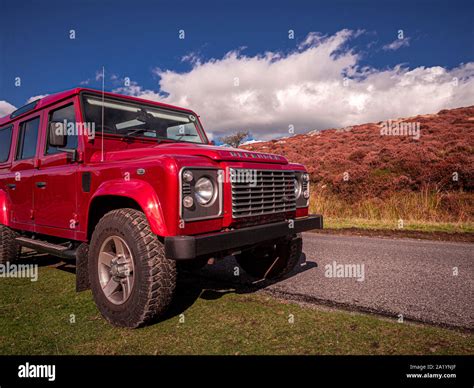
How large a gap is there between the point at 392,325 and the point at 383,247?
3.68 metres

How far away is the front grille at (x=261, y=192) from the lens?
294cm

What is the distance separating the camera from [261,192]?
10.4ft

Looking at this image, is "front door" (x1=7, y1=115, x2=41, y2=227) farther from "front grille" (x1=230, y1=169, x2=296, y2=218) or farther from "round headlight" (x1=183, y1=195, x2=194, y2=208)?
"front grille" (x1=230, y1=169, x2=296, y2=218)

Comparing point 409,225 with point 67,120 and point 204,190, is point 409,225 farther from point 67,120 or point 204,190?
point 67,120

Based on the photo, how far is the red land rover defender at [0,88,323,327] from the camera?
2.61 metres

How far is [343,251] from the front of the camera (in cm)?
584

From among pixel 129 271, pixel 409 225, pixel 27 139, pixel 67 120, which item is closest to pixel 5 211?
pixel 27 139

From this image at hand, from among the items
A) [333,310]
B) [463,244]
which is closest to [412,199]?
[463,244]

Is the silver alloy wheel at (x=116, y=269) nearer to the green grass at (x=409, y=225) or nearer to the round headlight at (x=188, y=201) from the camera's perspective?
the round headlight at (x=188, y=201)

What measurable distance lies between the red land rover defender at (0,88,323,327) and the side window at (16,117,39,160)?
0.01 meters

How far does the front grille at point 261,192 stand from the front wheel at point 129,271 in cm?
76

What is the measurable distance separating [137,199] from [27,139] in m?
3.08

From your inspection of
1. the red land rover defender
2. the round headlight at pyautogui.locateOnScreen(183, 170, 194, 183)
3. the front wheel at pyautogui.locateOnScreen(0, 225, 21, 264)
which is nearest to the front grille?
the red land rover defender

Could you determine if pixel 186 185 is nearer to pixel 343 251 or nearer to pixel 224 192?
Answer: pixel 224 192
